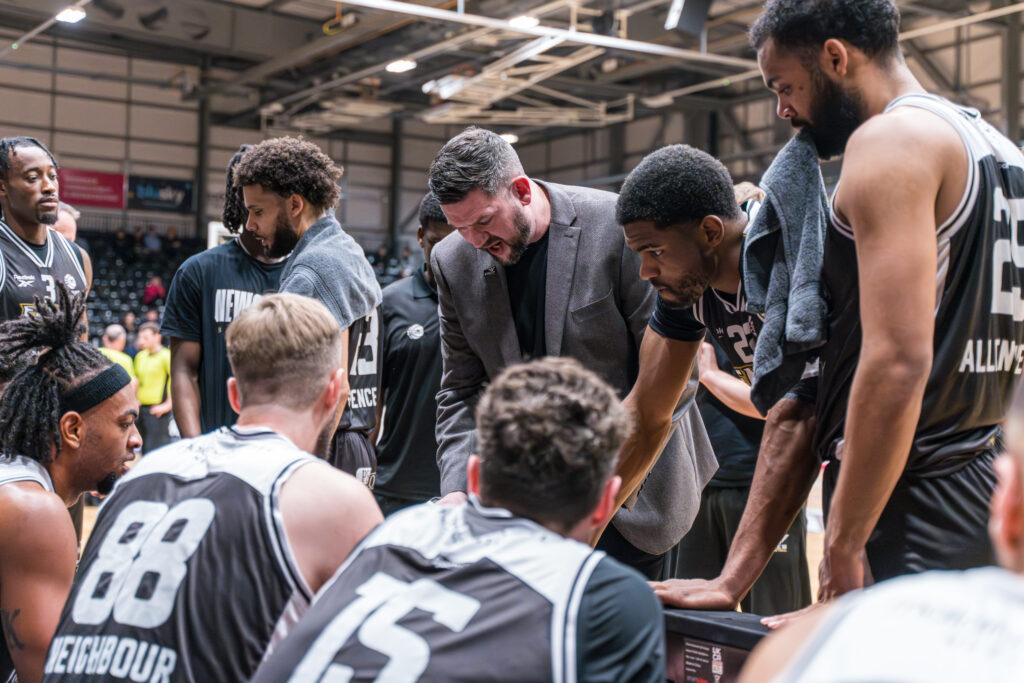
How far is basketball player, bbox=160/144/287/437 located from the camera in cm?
A: 353

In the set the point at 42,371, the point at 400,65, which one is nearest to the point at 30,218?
the point at 42,371

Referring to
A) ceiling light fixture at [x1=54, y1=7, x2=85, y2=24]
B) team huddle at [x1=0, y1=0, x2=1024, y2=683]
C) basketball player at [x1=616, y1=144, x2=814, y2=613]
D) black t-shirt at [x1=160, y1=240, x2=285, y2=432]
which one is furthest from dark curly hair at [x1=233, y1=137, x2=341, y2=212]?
ceiling light fixture at [x1=54, y1=7, x2=85, y2=24]

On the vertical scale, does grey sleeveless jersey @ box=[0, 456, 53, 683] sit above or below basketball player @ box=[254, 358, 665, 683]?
below

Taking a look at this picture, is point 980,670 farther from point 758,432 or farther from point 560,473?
point 758,432

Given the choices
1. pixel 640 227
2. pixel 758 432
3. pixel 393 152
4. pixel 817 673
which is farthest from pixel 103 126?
pixel 817 673

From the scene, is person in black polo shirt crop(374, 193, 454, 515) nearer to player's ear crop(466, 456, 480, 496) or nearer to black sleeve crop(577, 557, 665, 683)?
player's ear crop(466, 456, 480, 496)

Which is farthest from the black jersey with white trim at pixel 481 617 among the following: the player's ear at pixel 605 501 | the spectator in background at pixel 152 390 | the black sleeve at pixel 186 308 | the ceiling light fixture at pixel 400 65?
the ceiling light fixture at pixel 400 65

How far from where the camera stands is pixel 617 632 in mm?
1341

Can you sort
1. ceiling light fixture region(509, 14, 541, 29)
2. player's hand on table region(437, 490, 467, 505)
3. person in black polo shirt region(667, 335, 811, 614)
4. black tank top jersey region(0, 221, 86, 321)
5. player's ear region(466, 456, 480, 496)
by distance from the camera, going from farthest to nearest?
ceiling light fixture region(509, 14, 541, 29) → person in black polo shirt region(667, 335, 811, 614) → black tank top jersey region(0, 221, 86, 321) → player's hand on table region(437, 490, 467, 505) → player's ear region(466, 456, 480, 496)

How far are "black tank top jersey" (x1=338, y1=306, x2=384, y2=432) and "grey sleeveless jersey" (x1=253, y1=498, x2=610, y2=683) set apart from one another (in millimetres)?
2208

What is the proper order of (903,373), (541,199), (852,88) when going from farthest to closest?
(541,199), (852,88), (903,373)

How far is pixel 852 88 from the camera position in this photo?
1.81 metres

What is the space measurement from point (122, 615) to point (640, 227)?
1.27 metres

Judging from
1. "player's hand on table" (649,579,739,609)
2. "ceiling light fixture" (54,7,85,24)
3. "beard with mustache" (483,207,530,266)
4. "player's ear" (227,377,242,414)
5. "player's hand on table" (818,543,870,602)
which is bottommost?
"player's hand on table" (649,579,739,609)
